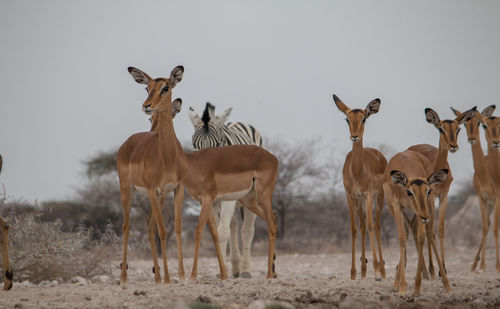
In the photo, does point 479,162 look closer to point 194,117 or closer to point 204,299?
point 194,117

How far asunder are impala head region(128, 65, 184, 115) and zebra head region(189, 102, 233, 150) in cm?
245

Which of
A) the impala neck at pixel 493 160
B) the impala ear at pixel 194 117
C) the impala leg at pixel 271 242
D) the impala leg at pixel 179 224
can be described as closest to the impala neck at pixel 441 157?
the impala leg at pixel 271 242

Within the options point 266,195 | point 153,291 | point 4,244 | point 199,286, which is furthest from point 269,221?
point 4,244

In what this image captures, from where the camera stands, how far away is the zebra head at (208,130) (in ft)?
37.4

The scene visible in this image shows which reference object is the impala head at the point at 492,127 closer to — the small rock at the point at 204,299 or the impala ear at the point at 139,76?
the impala ear at the point at 139,76

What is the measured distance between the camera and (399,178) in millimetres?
7617

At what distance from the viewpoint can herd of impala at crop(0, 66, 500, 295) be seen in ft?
27.1

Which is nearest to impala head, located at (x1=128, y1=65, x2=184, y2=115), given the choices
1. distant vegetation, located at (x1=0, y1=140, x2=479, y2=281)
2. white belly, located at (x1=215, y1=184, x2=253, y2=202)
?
white belly, located at (x1=215, y1=184, x2=253, y2=202)

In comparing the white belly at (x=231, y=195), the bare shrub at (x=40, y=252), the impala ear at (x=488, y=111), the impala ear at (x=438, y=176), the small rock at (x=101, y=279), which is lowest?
the small rock at (x=101, y=279)

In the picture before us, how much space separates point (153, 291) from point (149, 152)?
2080mm

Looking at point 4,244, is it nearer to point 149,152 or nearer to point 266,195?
point 149,152

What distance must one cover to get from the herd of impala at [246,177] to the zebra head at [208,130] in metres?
1.14

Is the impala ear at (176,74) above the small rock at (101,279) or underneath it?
above

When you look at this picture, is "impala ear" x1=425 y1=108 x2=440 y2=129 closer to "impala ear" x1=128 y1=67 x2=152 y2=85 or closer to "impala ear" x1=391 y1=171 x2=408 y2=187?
"impala ear" x1=391 y1=171 x2=408 y2=187
